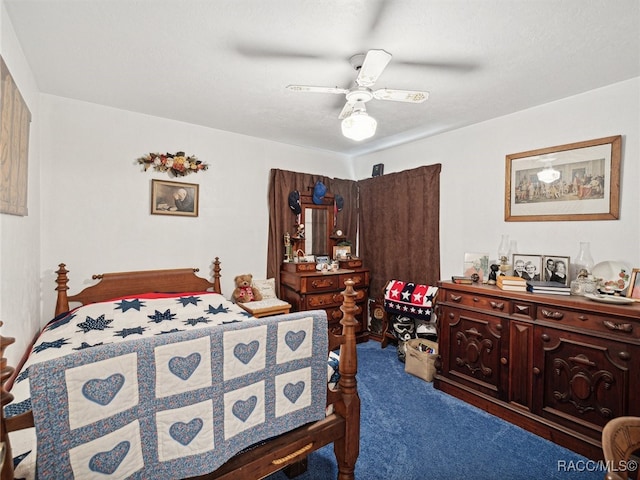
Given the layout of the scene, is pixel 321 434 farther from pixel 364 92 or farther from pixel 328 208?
pixel 328 208

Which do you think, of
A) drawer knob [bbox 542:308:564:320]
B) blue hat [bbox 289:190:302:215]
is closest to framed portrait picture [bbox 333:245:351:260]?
blue hat [bbox 289:190:302:215]

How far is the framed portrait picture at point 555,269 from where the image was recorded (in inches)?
98.1

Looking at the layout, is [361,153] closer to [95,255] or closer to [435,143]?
[435,143]

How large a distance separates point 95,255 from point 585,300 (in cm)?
410

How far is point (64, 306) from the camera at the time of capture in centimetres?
267

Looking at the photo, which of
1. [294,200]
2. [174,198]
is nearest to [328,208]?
[294,200]

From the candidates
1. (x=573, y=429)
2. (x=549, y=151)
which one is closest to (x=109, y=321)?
(x=573, y=429)

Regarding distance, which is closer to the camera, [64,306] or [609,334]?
[609,334]

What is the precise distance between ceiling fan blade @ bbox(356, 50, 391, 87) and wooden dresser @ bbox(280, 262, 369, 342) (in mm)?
2377

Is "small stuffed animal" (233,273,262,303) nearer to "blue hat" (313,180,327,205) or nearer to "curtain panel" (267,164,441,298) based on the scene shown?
"curtain panel" (267,164,441,298)

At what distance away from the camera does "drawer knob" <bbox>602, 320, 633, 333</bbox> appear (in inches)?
73.2

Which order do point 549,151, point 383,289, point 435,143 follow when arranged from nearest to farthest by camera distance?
point 549,151, point 435,143, point 383,289

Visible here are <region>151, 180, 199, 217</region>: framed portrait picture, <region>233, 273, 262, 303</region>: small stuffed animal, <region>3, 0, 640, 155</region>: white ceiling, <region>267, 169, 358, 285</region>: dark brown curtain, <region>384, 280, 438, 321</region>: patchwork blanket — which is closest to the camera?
<region>3, 0, 640, 155</region>: white ceiling

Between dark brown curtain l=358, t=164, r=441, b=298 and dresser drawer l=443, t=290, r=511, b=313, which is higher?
dark brown curtain l=358, t=164, r=441, b=298
